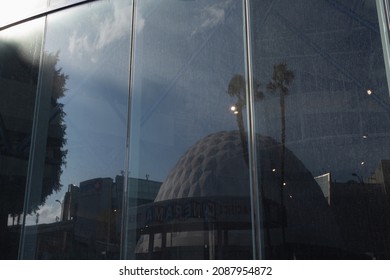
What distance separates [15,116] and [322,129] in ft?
19.8

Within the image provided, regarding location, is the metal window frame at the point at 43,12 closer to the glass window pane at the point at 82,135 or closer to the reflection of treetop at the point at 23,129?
the glass window pane at the point at 82,135

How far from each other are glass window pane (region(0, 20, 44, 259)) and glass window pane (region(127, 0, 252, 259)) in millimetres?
2437

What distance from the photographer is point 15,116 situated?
8.88 meters

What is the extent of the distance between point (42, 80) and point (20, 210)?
2600 mm

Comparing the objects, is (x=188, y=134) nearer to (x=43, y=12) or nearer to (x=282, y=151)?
(x=282, y=151)

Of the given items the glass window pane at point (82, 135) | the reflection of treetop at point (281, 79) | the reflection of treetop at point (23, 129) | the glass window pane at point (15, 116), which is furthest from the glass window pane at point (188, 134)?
the glass window pane at point (15, 116)

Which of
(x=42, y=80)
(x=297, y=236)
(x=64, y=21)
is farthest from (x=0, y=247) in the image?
(x=297, y=236)

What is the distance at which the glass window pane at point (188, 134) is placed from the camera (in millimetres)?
6656

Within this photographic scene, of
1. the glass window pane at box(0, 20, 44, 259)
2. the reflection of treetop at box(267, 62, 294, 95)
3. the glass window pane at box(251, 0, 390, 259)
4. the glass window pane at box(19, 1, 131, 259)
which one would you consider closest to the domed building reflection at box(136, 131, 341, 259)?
the glass window pane at box(251, 0, 390, 259)

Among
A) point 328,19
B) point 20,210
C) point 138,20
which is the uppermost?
point 138,20

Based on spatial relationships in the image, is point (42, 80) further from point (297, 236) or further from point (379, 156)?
point (379, 156)

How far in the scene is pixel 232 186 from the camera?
21.9ft

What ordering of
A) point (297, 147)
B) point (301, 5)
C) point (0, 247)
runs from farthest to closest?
point (0, 247), point (301, 5), point (297, 147)

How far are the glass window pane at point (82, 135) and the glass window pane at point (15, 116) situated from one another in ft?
0.87
